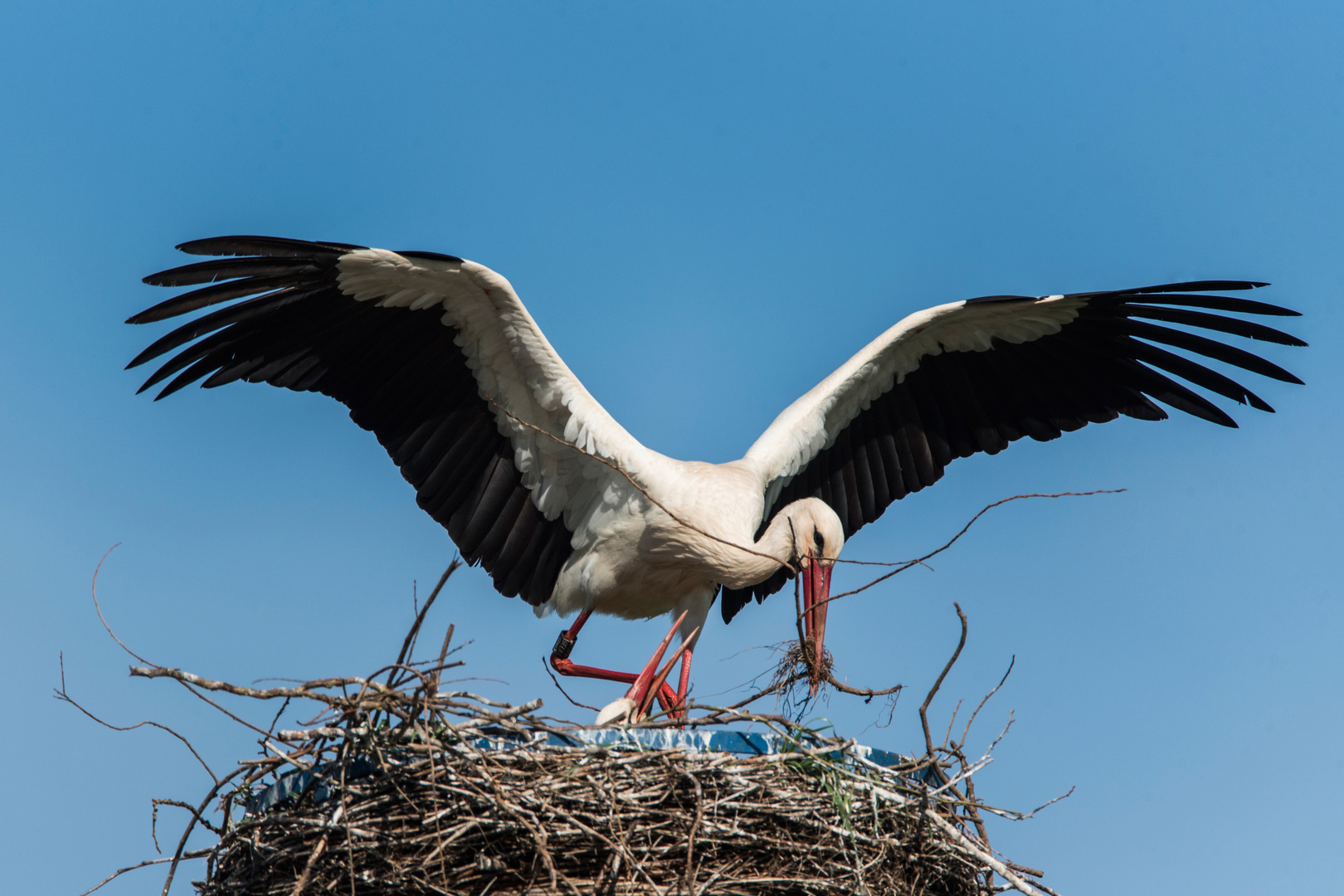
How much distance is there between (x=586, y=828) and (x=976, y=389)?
12.4ft

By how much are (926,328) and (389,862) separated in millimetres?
3772

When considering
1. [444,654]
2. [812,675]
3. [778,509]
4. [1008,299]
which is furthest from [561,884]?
[1008,299]

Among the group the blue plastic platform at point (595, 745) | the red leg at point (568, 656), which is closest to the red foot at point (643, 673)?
the red leg at point (568, 656)


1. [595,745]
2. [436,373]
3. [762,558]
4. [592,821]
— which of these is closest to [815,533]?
[762,558]

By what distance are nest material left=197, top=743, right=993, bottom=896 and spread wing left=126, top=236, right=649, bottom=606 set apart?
6.01ft

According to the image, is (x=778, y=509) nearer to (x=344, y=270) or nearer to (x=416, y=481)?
(x=416, y=481)

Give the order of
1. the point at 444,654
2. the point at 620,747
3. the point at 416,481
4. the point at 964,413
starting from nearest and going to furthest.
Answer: the point at 444,654
the point at 620,747
the point at 416,481
the point at 964,413

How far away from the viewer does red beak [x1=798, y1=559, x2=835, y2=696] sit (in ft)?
17.9

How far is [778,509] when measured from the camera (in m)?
6.56

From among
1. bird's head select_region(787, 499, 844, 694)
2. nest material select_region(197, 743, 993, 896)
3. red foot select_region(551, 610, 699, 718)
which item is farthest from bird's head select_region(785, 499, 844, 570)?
nest material select_region(197, 743, 993, 896)

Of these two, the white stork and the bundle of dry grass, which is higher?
the white stork

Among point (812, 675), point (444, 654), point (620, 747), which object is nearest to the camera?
point (444, 654)

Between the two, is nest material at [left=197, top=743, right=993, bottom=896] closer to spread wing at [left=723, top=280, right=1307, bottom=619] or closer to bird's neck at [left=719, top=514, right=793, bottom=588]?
bird's neck at [left=719, top=514, right=793, bottom=588]

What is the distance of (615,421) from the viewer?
5.61 metres
